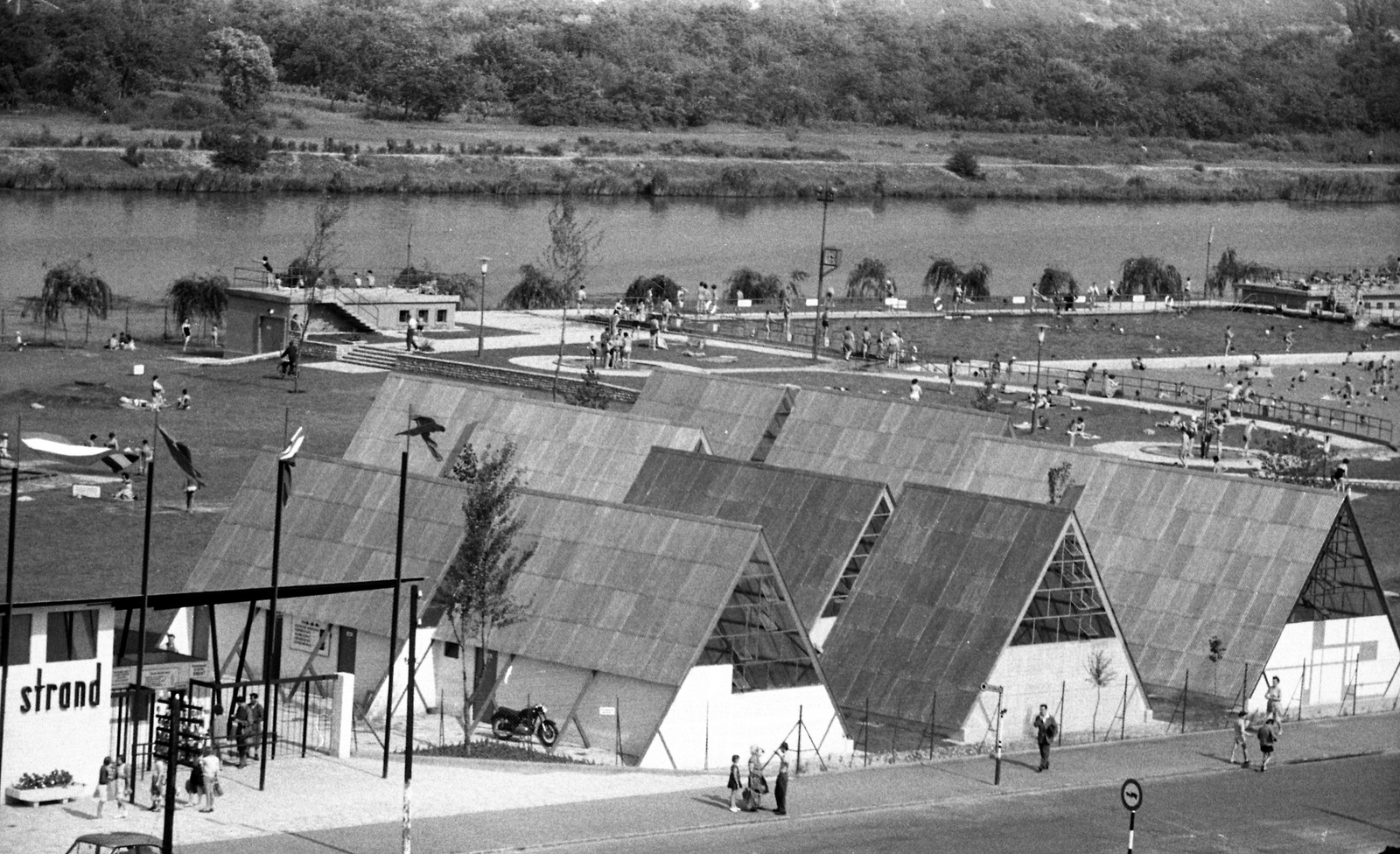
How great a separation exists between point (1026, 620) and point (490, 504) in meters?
9.54

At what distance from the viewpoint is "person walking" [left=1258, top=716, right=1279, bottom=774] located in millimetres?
39312

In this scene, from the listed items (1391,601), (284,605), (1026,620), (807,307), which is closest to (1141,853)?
(1026,620)

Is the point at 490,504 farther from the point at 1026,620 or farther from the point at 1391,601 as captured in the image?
the point at 1391,601

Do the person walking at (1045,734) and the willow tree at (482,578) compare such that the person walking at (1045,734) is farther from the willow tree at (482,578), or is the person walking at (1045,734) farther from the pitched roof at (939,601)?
the willow tree at (482,578)

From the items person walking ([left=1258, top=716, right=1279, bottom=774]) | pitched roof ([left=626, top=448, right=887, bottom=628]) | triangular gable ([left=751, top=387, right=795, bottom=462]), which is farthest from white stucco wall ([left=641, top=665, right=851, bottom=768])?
triangular gable ([left=751, top=387, right=795, bottom=462])

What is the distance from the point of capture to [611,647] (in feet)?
128

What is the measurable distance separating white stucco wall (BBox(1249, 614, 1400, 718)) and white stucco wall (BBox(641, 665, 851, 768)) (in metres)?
9.75

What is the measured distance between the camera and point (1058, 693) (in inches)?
1660

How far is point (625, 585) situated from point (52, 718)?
10571 millimetres

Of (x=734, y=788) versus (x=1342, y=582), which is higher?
(x=1342, y=582)

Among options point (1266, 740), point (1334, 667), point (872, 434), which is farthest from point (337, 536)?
point (1334, 667)

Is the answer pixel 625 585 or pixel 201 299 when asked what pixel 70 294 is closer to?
pixel 201 299

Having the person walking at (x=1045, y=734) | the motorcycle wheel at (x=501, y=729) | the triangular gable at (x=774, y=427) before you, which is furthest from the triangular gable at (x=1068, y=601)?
the triangular gable at (x=774, y=427)

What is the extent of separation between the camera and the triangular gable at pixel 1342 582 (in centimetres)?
4588
